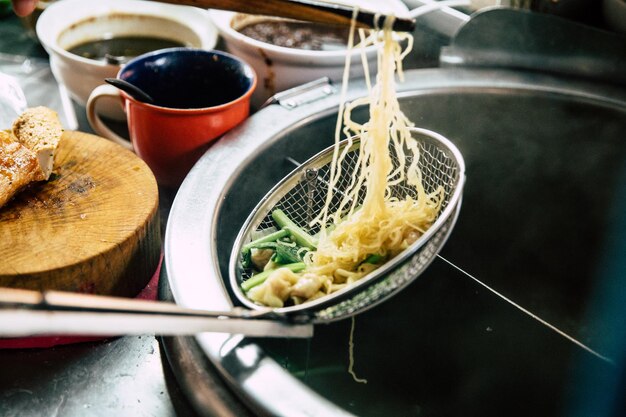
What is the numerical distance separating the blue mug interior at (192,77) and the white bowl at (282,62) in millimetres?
163

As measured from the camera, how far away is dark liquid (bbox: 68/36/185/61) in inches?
82.7

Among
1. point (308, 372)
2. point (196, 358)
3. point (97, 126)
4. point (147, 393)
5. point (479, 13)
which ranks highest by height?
point (479, 13)

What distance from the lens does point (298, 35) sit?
6.98 ft

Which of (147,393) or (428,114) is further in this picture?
(428,114)

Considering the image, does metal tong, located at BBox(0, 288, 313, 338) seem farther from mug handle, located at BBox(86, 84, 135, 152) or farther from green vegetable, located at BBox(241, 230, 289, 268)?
mug handle, located at BBox(86, 84, 135, 152)

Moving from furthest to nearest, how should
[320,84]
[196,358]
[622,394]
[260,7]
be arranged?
1. [320,84]
2. [622,394]
3. [196,358]
4. [260,7]

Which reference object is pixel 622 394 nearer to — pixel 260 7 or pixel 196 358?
pixel 196 358

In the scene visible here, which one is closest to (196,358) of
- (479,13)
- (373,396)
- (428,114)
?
(373,396)

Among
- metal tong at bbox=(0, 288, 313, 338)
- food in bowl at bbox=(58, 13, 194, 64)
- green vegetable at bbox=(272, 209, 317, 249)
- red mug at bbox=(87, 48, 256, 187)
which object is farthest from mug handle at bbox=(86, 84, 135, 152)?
metal tong at bbox=(0, 288, 313, 338)

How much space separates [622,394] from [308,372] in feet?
2.95

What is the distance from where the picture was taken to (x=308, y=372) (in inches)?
59.1

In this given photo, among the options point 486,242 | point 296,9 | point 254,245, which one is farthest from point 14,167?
point 486,242

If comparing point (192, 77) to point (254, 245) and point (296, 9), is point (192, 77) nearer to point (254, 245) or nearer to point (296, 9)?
point (254, 245)

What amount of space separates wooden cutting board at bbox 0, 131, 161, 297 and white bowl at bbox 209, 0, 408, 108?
590mm
